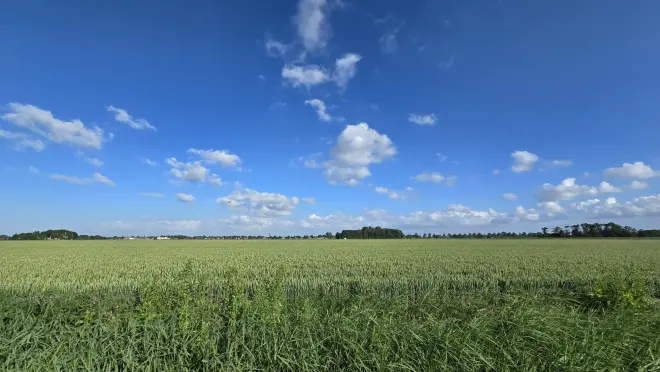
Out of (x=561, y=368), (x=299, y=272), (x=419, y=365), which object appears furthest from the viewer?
(x=299, y=272)

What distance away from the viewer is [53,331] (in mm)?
5180

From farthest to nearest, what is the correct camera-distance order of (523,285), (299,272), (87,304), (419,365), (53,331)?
1. (299,272)
2. (523,285)
3. (87,304)
4. (53,331)
5. (419,365)

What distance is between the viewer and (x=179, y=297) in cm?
719

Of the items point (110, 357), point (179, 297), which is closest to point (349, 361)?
point (110, 357)

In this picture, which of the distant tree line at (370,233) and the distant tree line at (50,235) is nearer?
the distant tree line at (50,235)

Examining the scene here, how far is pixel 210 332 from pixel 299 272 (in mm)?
14943

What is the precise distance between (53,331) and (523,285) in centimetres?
1838

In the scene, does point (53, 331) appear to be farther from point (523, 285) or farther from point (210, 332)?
point (523, 285)

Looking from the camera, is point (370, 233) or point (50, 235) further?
point (370, 233)

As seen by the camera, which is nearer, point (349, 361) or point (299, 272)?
point (349, 361)

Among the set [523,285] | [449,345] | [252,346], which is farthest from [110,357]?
[523,285]

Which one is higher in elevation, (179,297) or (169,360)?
(179,297)

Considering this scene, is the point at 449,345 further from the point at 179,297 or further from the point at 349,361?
the point at 179,297

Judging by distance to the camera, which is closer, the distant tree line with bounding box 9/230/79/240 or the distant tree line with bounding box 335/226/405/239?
the distant tree line with bounding box 9/230/79/240
